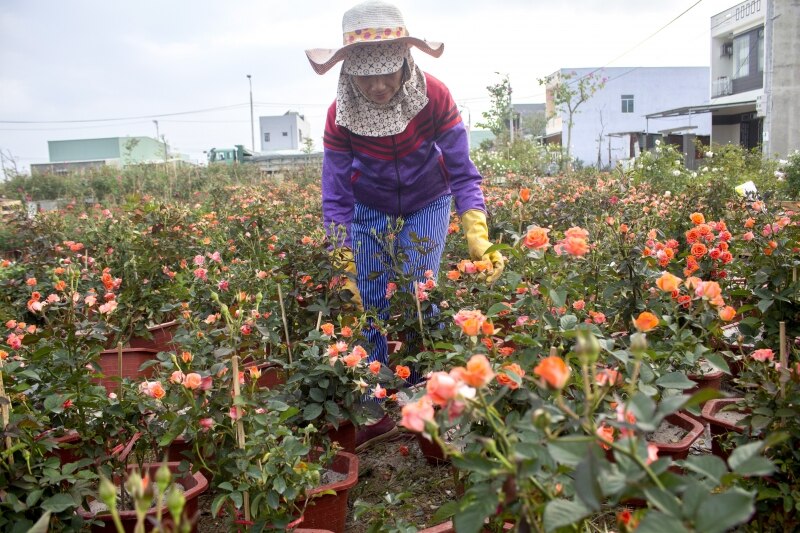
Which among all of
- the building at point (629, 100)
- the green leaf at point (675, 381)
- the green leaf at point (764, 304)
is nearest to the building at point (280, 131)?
the building at point (629, 100)

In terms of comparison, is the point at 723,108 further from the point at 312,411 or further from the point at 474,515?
the point at 474,515

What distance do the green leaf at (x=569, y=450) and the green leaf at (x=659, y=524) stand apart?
9 cm

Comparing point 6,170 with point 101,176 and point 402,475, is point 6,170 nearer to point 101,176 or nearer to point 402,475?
point 101,176

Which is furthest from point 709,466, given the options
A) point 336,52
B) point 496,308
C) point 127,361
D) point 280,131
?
point 280,131

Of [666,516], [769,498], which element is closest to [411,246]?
[769,498]

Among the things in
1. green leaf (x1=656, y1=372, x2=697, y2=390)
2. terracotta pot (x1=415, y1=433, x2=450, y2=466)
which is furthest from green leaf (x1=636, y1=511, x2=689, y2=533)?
terracotta pot (x1=415, y1=433, x2=450, y2=466)

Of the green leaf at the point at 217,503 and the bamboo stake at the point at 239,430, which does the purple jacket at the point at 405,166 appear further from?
the green leaf at the point at 217,503

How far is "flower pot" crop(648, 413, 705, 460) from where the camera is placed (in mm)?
1854

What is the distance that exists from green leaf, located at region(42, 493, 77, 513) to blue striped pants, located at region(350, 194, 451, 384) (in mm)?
1418

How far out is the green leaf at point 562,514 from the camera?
25.9 inches

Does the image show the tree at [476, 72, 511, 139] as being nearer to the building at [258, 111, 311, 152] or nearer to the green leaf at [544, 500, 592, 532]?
the green leaf at [544, 500, 592, 532]

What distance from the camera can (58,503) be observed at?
4.31 feet

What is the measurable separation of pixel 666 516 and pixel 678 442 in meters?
1.46

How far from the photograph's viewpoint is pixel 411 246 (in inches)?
97.9
